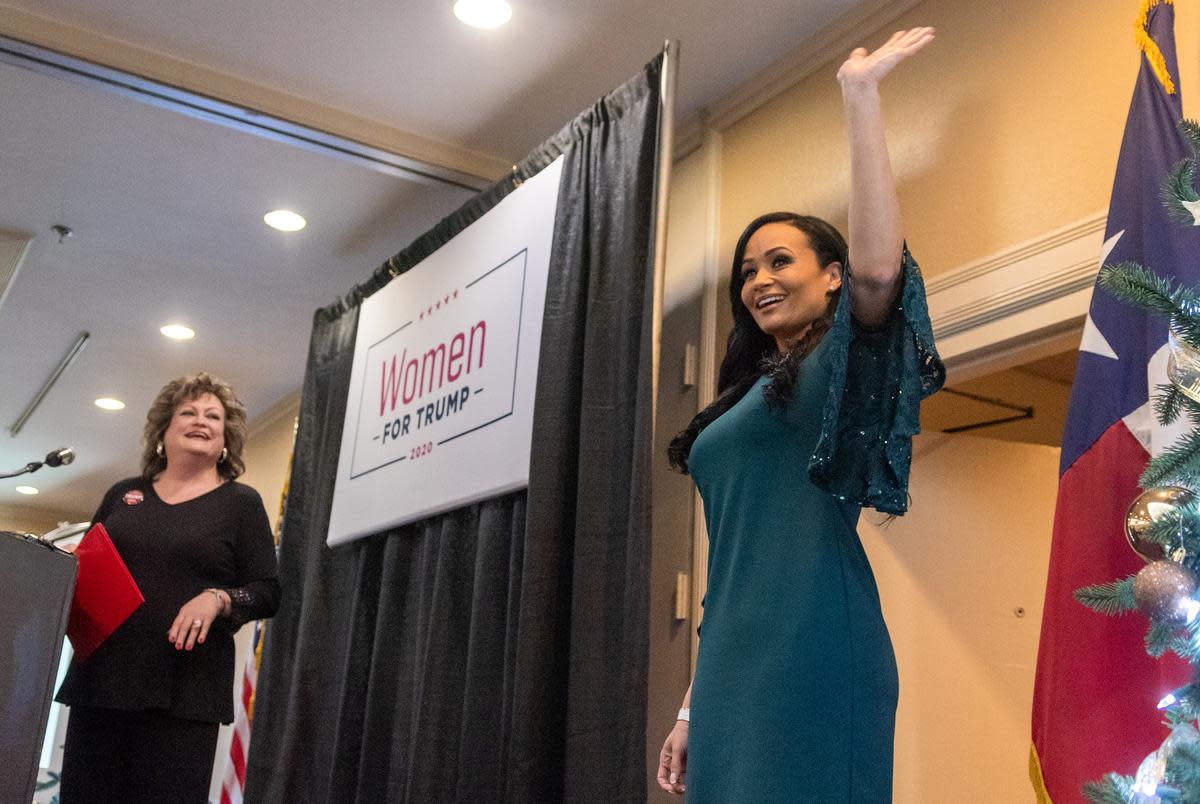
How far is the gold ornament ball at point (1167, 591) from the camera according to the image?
84 cm

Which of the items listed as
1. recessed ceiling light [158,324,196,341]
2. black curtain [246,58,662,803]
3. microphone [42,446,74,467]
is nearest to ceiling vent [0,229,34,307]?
recessed ceiling light [158,324,196,341]

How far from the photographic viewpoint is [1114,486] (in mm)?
1549

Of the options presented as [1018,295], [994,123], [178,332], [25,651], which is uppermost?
[178,332]

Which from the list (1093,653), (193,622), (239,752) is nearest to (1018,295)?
(1093,653)

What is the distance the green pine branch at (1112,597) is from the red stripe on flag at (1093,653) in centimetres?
54

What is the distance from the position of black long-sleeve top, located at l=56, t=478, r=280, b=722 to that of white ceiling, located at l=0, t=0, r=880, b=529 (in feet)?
3.94

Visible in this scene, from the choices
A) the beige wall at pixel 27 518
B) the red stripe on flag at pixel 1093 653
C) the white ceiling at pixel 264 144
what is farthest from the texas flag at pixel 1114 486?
the beige wall at pixel 27 518

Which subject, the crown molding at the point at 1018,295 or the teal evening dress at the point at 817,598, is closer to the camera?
the teal evening dress at the point at 817,598

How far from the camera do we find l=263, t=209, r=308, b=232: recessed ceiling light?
152 inches

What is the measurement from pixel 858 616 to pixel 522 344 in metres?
1.68

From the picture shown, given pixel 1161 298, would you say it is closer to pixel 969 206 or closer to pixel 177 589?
pixel 969 206

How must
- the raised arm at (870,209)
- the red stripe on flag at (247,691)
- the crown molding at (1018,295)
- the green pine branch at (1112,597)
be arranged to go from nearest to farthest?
1. the green pine branch at (1112,597)
2. the raised arm at (870,209)
3. the crown molding at (1018,295)
4. the red stripe on flag at (247,691)

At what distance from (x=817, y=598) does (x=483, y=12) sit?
1.99 m

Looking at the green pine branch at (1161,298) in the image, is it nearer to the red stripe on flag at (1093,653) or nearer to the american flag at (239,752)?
the red stripe on flag at (1093,653)
